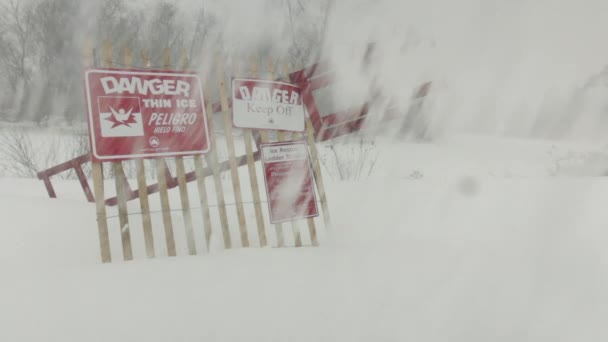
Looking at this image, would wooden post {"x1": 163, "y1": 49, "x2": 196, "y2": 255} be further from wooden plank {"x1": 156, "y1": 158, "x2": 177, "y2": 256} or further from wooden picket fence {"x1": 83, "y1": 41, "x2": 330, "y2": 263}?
wooden plank {"x1": 156, "y1": 158, "x2": 177, "y2": 256}

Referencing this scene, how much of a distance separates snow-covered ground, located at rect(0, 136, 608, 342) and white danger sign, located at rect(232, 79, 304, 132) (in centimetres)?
126

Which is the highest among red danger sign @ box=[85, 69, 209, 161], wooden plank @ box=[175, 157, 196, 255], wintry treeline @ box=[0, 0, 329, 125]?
wintry treeline @ box=[0, 0, 329, 125]

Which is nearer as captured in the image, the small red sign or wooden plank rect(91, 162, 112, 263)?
wooden plank rect(91, 162, 112, 263)

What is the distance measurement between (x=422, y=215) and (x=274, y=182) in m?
2.16

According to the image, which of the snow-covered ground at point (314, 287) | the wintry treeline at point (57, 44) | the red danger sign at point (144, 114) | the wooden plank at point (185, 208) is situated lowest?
the snow-covered ground at point (314, 287)

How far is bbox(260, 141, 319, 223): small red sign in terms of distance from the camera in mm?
3768

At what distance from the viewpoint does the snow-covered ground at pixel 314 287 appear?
180 cm

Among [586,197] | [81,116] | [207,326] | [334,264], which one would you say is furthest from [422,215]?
[81,116]

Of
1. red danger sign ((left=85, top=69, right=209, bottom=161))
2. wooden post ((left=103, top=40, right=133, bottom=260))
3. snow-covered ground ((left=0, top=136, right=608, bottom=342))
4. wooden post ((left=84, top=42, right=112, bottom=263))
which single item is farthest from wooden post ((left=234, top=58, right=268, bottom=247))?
wooden post ((left=84, top=42, right=112, bottom=263))

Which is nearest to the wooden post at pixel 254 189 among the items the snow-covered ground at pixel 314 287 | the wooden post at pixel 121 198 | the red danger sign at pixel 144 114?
the red danger sign at pixel 144 114

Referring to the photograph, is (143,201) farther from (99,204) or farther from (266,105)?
(266,105)

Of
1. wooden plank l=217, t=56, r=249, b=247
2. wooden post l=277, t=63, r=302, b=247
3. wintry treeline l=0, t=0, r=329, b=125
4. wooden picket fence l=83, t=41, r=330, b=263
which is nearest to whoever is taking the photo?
wooden picket fence l=83, t=41, r=330, b=263

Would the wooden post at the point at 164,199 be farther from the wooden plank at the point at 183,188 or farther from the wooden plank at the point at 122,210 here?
the wooden plank at the point at 122,210

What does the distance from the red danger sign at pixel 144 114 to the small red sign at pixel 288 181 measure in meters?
0.66
